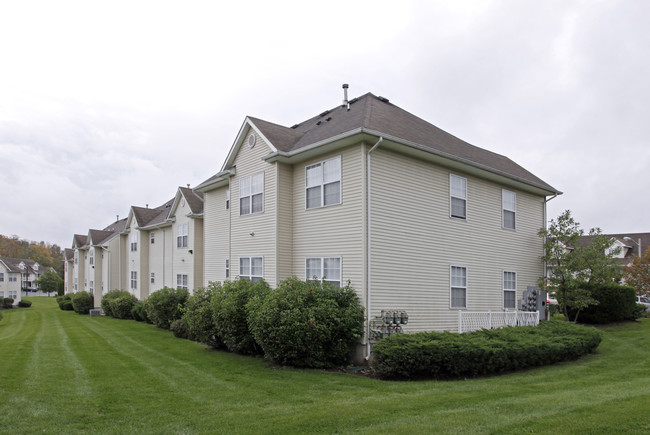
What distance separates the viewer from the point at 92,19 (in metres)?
12.3

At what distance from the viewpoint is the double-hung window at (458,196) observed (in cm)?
1464

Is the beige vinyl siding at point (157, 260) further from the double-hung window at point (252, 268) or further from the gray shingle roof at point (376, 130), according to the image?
the gray shingle roof at point (376, 130)

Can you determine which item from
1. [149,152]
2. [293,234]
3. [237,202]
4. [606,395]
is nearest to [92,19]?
[237,202]

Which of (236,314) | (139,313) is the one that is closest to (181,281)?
(139,313)

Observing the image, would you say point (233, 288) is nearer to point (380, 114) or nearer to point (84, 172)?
point (380, 114)

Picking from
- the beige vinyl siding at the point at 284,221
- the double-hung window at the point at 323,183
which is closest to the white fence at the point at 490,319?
the double-hung window at the point at 323,183

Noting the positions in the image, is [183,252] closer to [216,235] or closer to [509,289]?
[216,235]

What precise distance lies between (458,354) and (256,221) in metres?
8.28

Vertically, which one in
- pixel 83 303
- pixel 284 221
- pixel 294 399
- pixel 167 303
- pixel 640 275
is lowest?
pixel 83 303

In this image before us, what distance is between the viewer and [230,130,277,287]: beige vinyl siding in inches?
563

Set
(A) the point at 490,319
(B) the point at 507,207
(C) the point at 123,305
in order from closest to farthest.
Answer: (A) the point at 490,319 < (B) the point at 507,207 < (C) the point at 123,305

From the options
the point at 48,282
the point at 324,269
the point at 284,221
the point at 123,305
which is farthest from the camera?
the point at 48,282

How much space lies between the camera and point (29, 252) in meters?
105

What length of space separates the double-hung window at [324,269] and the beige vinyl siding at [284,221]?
792 millimetres
